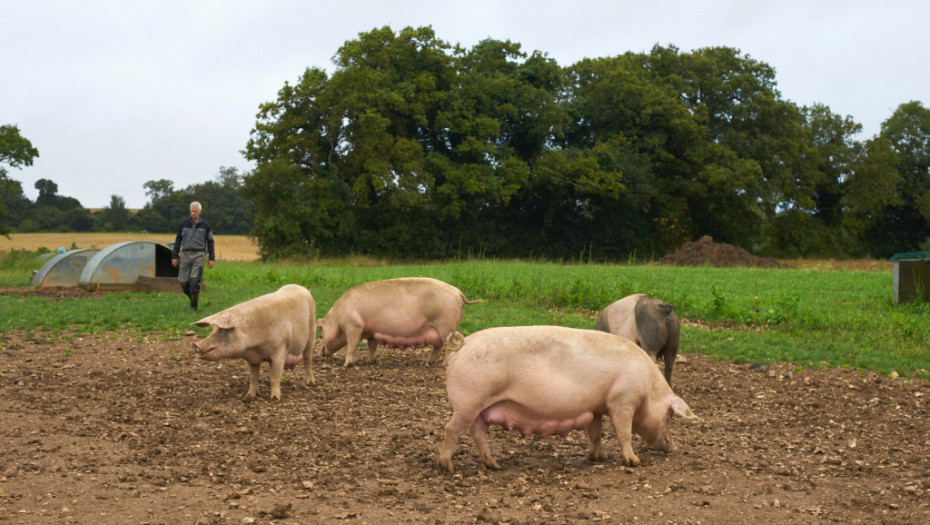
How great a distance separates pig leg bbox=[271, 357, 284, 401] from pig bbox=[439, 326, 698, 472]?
283 centimetres

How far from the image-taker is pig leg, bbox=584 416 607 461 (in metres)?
6.03

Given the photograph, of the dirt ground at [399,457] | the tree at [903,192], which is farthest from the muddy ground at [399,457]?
the tree at [903,192]

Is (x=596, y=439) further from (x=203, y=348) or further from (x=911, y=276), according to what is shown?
(x=911, y=276)

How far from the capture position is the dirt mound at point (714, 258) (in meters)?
37.6

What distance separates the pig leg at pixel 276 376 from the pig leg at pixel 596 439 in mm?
3413

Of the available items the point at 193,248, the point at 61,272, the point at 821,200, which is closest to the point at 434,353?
the point at 193,248

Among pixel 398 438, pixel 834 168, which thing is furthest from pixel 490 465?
pixel 834 168

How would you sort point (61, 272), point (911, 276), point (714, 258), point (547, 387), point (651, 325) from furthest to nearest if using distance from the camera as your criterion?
point (714, 258) → point (61, 272) → point (911, 276) → point (651, 325) → point (547, 387)

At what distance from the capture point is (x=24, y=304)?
1622 cm

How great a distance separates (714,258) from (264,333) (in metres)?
32.7

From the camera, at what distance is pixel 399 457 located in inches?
247

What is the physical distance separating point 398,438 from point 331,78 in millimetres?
35257

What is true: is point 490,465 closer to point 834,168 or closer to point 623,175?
point 623,175

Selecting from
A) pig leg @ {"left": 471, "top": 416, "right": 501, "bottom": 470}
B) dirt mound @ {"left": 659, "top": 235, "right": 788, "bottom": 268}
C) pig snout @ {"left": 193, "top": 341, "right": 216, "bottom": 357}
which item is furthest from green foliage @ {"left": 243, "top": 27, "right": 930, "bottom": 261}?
A: pig leg @ {"left": 471, "top": 416, "right": 501, "bottom": 470}
